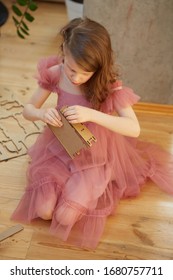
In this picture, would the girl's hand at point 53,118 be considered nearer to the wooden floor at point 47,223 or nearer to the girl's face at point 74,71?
the girl's face at point 74,71

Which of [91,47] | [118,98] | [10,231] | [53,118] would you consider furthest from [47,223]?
[91,47]

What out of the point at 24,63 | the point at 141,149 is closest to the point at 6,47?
the point at 24,63

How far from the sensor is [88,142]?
1.04 meters

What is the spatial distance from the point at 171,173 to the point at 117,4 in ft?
2.25

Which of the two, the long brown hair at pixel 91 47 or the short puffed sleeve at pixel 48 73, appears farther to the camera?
the short puffed sleeve at pixel 48 73

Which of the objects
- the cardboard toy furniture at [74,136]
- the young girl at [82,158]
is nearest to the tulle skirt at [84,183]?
the young girl at [82,158]

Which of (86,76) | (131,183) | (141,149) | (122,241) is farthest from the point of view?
(141,149)

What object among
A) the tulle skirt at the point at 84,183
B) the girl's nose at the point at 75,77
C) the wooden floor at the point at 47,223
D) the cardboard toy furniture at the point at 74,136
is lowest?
the wooden floor at the point at 47,223

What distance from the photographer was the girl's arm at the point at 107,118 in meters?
1.04

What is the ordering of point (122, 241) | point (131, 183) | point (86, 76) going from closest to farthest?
point (86, 76)
point (122, 241)
point (131, 183)

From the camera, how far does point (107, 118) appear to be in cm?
109

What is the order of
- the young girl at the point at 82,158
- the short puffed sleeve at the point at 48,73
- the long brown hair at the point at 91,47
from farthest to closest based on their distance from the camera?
1. the short puffed sleeve at the point at 48,73
2. the young girl at the point at 82,158
3. the long brown hair at the point at 91,47

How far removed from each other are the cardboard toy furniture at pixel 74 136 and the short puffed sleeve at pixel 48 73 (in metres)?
0.15
